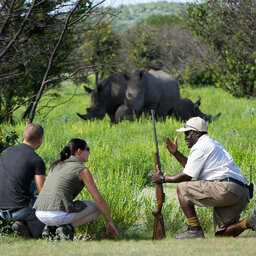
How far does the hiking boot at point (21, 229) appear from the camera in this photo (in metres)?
5.02

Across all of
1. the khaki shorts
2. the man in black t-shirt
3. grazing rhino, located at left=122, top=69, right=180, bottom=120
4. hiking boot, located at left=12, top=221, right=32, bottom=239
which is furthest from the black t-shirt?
grazing rhino, located at left=122, top=69, right=180, bottom=120

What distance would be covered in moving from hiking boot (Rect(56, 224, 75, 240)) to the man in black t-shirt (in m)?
0.34

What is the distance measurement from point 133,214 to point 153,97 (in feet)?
31.2

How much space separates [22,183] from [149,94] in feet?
32.8

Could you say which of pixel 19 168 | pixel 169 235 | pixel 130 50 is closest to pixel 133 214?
pixel 169 235

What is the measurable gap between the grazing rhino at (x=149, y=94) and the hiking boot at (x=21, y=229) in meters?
8.91

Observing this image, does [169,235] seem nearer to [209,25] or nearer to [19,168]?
[19,168]

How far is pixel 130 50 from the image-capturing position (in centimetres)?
3406

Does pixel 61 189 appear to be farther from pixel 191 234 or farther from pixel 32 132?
pixel 191 234

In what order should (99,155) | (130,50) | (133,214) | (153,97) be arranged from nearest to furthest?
(133,214)
(99,155)
(153,97)
(130,50)

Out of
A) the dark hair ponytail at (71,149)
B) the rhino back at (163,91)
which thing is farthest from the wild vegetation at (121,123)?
the rhino back at (163,91)

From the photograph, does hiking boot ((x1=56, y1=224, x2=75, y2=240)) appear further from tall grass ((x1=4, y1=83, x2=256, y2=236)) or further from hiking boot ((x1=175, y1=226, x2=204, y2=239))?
hiking boot ((x1=175, y1=226, x2=204, y2=239))

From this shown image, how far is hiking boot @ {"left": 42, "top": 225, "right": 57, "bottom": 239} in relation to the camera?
16.2 ft

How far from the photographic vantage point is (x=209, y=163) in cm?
509
